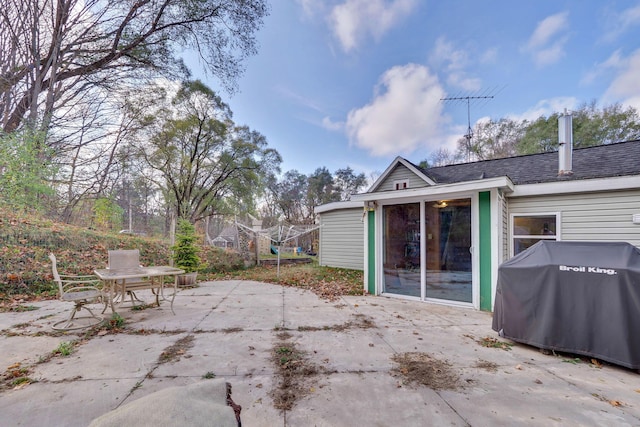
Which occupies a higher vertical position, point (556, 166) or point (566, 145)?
point (566, 145)

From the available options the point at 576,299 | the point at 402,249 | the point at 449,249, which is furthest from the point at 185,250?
the point at 576,299

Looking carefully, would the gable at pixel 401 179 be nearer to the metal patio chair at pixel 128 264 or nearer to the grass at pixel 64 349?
the metal patio chair at pixel 128 264

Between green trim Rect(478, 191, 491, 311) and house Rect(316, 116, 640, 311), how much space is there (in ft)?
0.05

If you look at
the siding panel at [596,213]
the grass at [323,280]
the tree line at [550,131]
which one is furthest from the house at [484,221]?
the tree line at [550,131]

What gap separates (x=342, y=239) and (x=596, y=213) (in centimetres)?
658

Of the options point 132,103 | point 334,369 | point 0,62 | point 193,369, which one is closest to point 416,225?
point 334,369

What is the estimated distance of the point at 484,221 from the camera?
4.67m

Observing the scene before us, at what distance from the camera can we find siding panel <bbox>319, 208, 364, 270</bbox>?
9070 mm

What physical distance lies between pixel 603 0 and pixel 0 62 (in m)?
15.2

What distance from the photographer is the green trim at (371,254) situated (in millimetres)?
5829

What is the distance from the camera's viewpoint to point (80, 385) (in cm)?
216

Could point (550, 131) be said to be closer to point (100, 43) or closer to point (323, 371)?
point (323, 371)

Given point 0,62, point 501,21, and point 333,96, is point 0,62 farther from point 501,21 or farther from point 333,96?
point 501,21

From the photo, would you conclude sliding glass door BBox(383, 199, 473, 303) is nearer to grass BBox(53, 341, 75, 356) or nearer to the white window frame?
the white window frame
